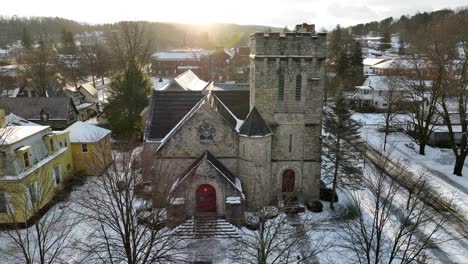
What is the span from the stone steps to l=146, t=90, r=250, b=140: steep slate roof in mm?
7687

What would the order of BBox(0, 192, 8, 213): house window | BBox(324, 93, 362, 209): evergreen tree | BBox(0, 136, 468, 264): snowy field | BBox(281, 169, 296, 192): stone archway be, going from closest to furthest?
BBox(0, 136, 468, 264): snowy field → BBox(0, 192, 8, 213): house window → BBox(324, 93, 362, 209): evergreen tree → BBox(281, 169, 296, 192): stone archway

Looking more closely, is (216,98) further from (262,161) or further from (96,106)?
(96,106)

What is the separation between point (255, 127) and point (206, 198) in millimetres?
6179

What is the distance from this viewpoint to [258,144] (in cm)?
2306

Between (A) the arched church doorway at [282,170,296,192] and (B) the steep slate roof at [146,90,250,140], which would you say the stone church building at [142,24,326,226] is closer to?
(A) the arched church doorway at [282,170,296,192]

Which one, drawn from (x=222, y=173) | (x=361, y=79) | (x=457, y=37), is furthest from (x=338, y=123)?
(x=361, y=79)

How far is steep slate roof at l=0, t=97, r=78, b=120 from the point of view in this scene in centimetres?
4334

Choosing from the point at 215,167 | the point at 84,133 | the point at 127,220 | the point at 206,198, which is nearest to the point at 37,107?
the point at 84,133

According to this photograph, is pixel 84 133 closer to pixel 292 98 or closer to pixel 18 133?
pixel 18 133

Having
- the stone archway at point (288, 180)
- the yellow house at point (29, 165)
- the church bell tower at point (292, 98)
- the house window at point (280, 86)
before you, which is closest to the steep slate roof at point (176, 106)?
the church bell tower at point (292, 98)

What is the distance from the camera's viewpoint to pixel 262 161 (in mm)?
23359

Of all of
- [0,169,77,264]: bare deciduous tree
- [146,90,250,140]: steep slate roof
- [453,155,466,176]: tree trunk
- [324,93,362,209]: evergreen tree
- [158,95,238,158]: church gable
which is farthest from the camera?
[453,155,466,176]: tree trunk

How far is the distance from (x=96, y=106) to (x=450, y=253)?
5745cm

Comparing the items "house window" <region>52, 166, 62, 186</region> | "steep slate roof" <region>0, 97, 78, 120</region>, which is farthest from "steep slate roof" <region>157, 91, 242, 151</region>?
"steep slate roof" <region>0, 97, 78, 120</region>
